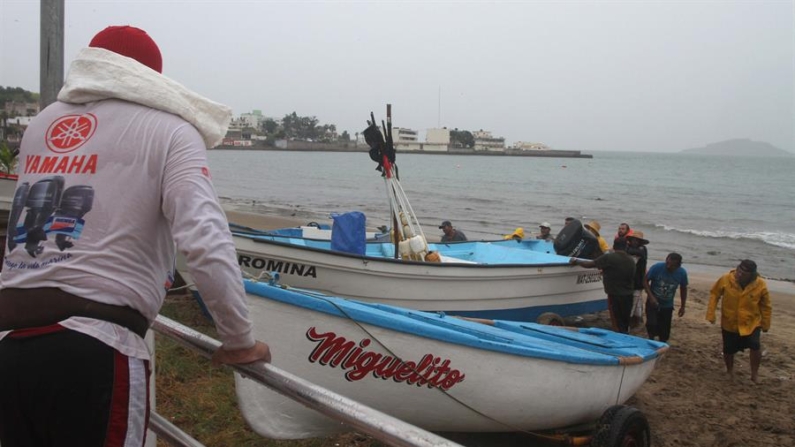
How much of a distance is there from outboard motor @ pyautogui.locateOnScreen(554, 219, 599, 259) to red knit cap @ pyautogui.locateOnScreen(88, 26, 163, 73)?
32.8ft

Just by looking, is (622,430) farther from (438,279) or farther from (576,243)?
(576,243)

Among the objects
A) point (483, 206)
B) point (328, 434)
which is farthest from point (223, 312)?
point (483, 206)

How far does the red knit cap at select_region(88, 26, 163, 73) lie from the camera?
6.07 ft

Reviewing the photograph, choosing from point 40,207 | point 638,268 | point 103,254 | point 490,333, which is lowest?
point 638,268

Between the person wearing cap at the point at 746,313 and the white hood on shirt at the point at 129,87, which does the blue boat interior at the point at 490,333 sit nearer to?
the white hood on shirt at the point at 129,87

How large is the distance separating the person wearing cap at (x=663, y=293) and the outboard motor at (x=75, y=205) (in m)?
8.78

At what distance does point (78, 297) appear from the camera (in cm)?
158

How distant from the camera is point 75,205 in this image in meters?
1.64

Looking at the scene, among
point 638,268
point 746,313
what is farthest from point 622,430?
point 638,268

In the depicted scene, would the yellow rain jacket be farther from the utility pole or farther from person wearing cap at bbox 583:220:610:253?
the utility pole

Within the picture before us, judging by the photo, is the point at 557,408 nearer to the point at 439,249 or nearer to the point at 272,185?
the point at 439,249

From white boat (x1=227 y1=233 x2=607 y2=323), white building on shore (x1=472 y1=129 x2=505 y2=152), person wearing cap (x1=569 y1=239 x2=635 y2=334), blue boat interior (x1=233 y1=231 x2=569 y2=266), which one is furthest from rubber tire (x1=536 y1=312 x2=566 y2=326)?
white building on shore (x1=472 y1=129 x2=505 y2=152)

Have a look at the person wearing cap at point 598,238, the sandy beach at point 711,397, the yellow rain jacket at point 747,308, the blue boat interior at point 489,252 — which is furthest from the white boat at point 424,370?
the person wearing cap at point 598,238

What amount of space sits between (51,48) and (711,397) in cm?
763
